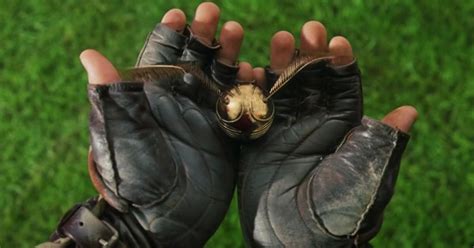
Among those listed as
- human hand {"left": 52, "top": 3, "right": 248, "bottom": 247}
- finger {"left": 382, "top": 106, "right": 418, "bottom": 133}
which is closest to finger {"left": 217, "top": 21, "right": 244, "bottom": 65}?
human hand {"left": 52, "top": 3, "right": 248, "bottom": 247}

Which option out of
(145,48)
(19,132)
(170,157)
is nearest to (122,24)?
(19,132)

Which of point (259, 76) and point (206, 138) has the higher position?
point (259, 76)

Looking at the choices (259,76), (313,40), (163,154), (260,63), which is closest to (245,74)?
(259,76)

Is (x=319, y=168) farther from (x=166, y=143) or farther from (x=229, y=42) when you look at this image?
(x=229, y=42)

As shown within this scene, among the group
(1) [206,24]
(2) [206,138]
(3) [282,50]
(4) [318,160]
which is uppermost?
(1) [206,24]

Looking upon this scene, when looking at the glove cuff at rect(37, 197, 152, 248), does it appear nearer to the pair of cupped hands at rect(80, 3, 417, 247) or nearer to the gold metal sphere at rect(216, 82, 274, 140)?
the pair of cupped hands at rect(80, 3, 417, 247)

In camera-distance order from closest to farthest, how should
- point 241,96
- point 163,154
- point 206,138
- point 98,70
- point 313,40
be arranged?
point 98,70, point 163,154, point 241,96, point 206,138, point 313,40

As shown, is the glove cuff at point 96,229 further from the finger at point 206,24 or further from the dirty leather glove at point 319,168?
the finger at point 206,24

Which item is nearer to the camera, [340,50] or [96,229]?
[96,229]

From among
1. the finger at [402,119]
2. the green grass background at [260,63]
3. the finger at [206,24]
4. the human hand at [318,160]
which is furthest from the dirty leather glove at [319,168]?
the green grass background at [260,63]
